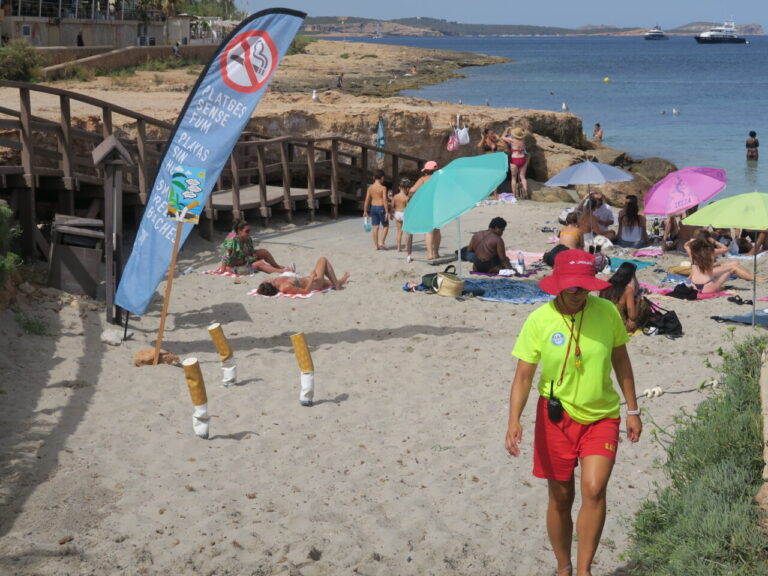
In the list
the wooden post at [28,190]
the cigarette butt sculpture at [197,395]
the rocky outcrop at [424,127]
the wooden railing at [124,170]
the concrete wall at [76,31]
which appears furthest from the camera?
the concrete wall at [76,31]

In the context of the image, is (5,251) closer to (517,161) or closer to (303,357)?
(303,357)

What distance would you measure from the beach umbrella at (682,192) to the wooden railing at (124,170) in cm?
585

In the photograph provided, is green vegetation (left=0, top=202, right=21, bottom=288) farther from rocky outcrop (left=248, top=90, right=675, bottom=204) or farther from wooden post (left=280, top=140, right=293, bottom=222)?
rocky outcrop (left=248, top=90, right=675, bottom=204)

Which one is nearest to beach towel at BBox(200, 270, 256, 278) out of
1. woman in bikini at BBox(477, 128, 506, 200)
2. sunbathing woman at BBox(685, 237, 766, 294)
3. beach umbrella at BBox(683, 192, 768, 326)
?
sunbathing woman at BBox(685, 237, 766, 294)

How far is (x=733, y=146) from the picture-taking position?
35.2 m

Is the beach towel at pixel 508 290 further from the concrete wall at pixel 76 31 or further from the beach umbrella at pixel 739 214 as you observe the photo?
the concrete wall at pixel 76 31

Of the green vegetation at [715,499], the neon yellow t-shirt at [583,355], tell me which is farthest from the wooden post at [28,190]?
the neon yellow t-shirt at [583,355]

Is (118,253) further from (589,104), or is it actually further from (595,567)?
(589,104)

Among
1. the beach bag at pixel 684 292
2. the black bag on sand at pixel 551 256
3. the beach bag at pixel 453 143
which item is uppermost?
the beach bag at pixel 453 143

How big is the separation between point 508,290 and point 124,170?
572 cm

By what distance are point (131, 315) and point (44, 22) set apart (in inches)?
1417

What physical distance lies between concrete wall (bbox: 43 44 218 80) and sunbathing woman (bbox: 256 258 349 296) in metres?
22.2

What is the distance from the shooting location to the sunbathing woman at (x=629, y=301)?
379 inches

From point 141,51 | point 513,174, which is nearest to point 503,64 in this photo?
point 141,51
